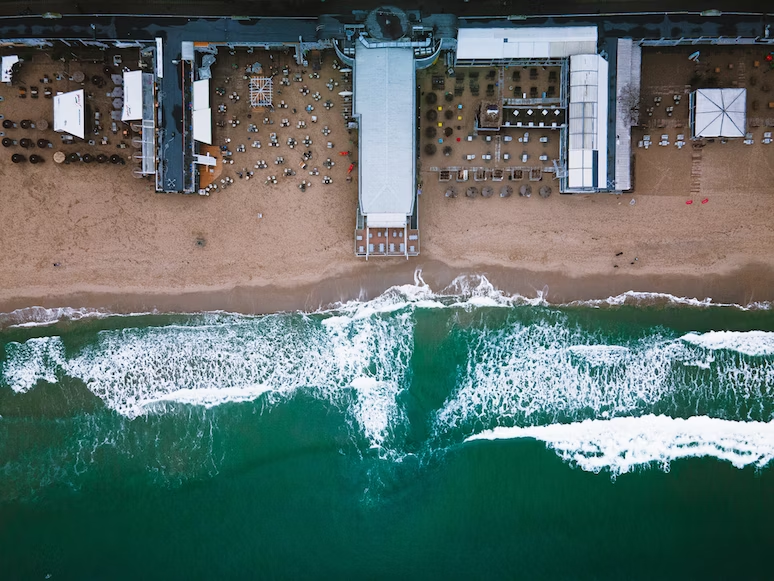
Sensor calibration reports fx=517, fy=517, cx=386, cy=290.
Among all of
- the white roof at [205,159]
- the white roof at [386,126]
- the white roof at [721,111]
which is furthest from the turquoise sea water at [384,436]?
the white roof at [721,111]

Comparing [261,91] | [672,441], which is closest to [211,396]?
[261,91]

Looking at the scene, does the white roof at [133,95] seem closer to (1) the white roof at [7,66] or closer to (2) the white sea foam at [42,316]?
(1) the white roof at [7,66]

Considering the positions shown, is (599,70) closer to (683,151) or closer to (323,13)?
(683,151)

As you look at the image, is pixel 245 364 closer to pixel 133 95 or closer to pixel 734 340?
pixel 133 95

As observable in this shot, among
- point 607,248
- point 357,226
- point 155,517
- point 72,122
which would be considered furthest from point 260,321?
point 607,248

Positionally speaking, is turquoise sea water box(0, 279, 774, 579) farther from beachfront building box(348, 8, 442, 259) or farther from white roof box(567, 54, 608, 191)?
white roof box(567, 54, 608, 191)
